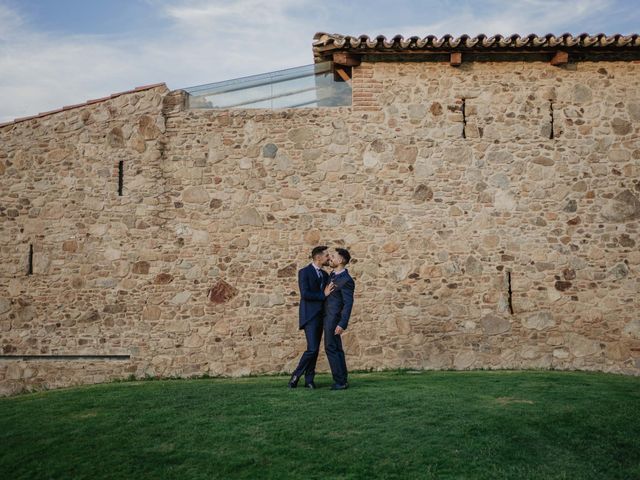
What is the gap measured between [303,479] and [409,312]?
5528 millimetres

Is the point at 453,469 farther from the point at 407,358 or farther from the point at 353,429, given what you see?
the point at 407,358

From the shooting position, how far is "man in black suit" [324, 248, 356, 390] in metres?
7.34

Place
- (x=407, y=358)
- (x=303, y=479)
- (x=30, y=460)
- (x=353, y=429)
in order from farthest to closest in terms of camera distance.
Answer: (x=407, y=358) → (x=353, y=429) → (x=30, y=460) → (x=303, y=479)

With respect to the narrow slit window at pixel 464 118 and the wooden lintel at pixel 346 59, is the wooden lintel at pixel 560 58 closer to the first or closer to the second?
the narrow slit window at pixel 464 118

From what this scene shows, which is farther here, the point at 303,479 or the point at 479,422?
the point at 479,422

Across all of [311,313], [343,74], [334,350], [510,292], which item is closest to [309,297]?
[311,313]

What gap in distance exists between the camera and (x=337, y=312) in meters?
7.41

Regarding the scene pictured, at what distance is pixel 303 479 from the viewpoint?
15.0ft

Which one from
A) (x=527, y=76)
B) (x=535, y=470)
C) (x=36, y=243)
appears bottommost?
(x=535, y=470)

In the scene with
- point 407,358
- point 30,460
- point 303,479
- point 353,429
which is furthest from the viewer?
point 407,358

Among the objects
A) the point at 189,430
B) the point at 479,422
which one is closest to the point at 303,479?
the point at 189,430

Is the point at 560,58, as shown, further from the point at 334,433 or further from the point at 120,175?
the point at 334,433

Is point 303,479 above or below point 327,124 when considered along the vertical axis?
below

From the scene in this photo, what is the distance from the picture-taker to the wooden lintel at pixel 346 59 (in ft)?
32.9
